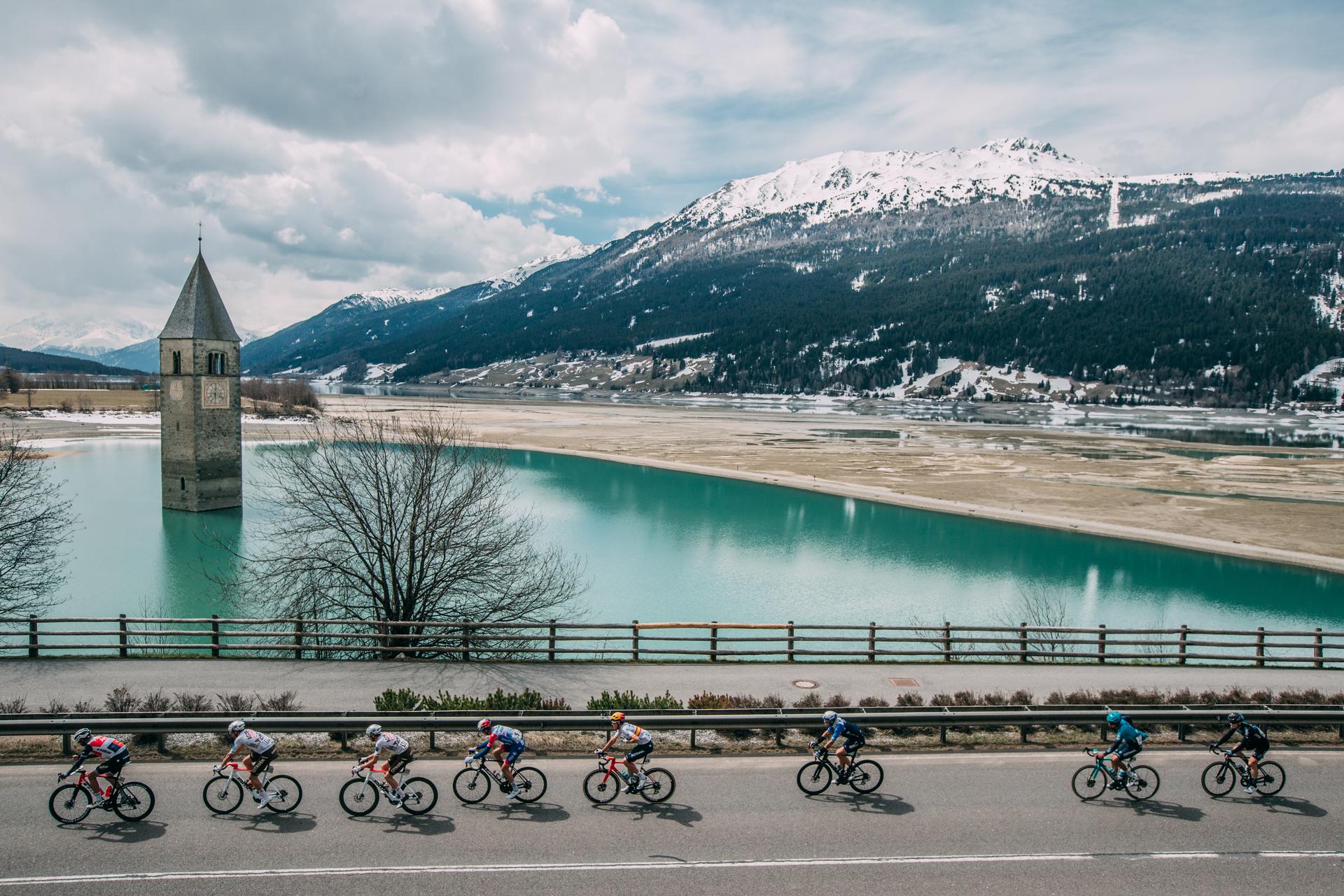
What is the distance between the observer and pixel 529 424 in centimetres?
12088

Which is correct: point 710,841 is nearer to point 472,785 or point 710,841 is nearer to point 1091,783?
point 472,785

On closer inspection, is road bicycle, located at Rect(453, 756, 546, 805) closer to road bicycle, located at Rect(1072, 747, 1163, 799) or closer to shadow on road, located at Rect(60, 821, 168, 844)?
shadow on road, located at Rect(60, 821, 168, 844)

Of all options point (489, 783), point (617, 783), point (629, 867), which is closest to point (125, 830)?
point (489, 783)

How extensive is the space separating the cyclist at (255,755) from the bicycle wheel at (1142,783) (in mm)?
12498

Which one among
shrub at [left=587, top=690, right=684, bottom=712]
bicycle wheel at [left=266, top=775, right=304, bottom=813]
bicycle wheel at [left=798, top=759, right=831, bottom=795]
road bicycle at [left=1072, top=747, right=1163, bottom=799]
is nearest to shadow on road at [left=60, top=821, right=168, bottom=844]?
bicycle wheel at [left=266, top=775, right=304, bottom=813]

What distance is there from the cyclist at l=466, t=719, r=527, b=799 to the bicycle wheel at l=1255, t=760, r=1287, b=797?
37.4 ft

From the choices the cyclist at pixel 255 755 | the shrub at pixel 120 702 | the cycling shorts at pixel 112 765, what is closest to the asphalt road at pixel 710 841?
the cyclist at pixel 255 755

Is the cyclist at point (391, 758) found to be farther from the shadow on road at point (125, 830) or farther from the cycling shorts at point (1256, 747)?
the cycling shorts at point (1256, 747)

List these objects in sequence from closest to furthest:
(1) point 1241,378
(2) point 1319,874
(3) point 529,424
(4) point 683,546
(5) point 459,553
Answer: (2) point 1319,874 < (5) point 459,553 < (4) point 683,546 < (3) point 529,424 < (1) point 1241,378

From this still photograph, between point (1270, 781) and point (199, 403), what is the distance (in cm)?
5596

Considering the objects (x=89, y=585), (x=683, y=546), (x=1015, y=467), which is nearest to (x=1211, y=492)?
(x=1015, y=467)

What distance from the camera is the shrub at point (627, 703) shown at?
15531mm

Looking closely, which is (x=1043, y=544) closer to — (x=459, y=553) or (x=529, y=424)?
(x=459, y=553)

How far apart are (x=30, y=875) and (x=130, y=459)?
80.6m
